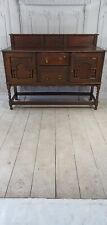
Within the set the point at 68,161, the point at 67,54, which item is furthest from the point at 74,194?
the point at 67,54

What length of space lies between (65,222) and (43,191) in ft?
1.06

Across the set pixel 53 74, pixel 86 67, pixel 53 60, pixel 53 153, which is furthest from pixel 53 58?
pixel 53 153

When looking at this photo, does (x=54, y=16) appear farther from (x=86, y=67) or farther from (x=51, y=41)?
(x=86, y=67)

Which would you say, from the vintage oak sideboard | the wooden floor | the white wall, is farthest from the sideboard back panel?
the wooden floor

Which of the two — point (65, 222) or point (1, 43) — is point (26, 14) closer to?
point (1, 43)

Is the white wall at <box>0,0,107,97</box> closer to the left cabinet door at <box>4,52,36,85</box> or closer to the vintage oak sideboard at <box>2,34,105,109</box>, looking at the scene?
the vintage oak sideboard at <box>2,34,105,109</box>

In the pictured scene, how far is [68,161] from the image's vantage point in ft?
5.85

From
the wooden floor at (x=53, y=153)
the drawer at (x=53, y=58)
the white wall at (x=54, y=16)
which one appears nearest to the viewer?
the wooden floor at (x=53, y=153)

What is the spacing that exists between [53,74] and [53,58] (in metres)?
0.20

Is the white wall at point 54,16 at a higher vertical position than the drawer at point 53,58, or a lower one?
higher

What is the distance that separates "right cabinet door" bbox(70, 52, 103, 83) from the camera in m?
2.45

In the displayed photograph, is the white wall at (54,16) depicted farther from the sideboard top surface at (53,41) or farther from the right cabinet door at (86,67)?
the right cabinet door at (86,67)

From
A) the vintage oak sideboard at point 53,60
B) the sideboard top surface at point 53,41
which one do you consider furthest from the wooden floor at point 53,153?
the sideboard top surface at point 53,41

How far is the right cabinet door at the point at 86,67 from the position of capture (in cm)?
245
